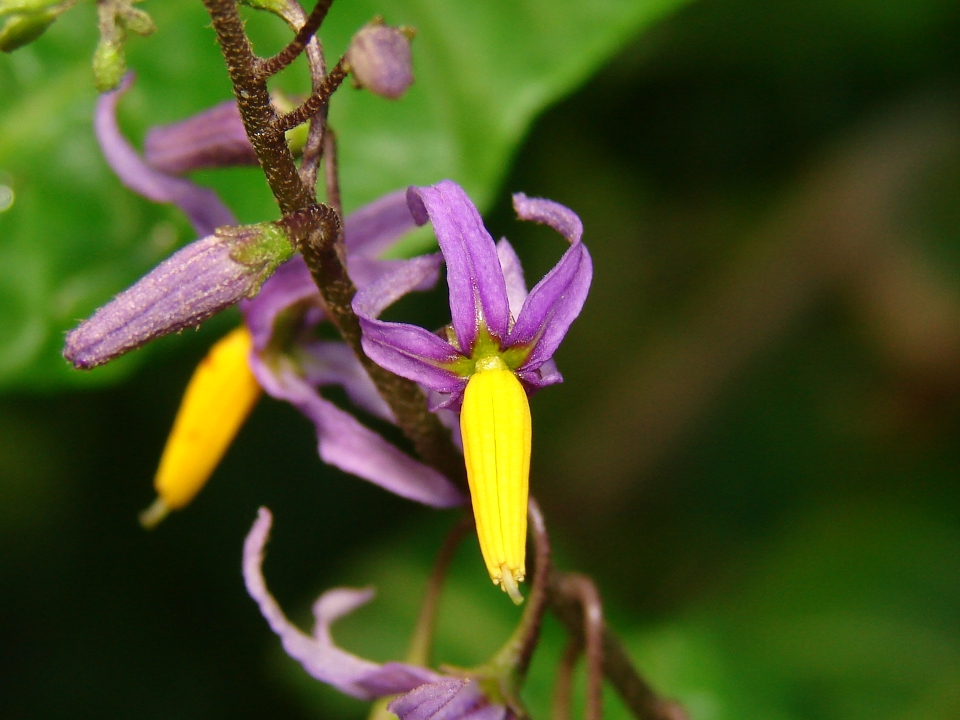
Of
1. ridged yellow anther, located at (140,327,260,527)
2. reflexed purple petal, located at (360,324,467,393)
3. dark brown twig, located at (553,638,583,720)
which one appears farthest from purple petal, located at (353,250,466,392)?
dark brown twig, located at (553,638,583,720)

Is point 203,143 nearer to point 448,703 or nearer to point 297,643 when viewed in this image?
point 297,643

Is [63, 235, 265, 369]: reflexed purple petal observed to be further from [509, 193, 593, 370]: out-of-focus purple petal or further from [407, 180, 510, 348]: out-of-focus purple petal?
[509, 193, 593, 370]: out-of-focus purple petal

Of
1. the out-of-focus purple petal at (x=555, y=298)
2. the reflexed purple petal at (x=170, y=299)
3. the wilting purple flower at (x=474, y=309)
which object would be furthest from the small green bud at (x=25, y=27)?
the out-of-focus purple petal at (x=555, y=298)

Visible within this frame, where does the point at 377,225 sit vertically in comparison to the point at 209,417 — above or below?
above

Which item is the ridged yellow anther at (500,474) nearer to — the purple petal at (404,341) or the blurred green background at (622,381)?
the purple petal at (404,341)

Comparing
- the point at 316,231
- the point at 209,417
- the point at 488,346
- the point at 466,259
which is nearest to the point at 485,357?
the point at 488,346
